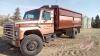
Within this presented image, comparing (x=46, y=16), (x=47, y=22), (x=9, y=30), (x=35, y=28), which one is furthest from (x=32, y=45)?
(x=46, y=16)

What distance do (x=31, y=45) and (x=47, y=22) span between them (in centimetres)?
210

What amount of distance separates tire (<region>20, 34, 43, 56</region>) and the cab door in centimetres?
97

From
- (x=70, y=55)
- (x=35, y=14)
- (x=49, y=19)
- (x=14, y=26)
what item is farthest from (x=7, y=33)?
(x=70, y=55)

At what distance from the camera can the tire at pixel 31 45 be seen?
9378mm

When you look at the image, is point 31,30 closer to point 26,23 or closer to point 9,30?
point 26,23

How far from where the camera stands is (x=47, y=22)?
11.1 metres

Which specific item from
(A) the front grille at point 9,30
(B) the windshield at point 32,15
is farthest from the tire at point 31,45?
(B) the windshield at point 32,15

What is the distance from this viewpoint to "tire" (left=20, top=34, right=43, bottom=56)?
938 centimetres

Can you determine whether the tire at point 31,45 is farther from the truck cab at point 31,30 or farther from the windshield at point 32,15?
the windshield at point 32,15

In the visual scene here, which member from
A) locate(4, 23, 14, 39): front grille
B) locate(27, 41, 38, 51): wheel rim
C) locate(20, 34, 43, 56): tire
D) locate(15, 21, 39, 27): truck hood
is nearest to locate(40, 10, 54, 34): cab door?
locate(15, 21, 39, 27): truck hood

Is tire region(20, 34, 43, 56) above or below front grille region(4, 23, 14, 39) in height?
below

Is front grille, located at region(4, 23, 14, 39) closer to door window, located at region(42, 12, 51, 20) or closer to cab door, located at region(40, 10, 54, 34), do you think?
cab door, located at region(40, 10, 54, 34)

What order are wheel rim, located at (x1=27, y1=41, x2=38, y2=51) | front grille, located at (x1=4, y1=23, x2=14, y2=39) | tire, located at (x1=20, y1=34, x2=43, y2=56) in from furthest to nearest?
front grille, located at (x1=4, y1=23, x2=14, y2=39) < wheel rim, located at (x1=27, y1=41, x2=38, y2=51) < tire, located at (x1=20, y1=34, x2=43, y2=56)

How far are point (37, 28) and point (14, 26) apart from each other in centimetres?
142
